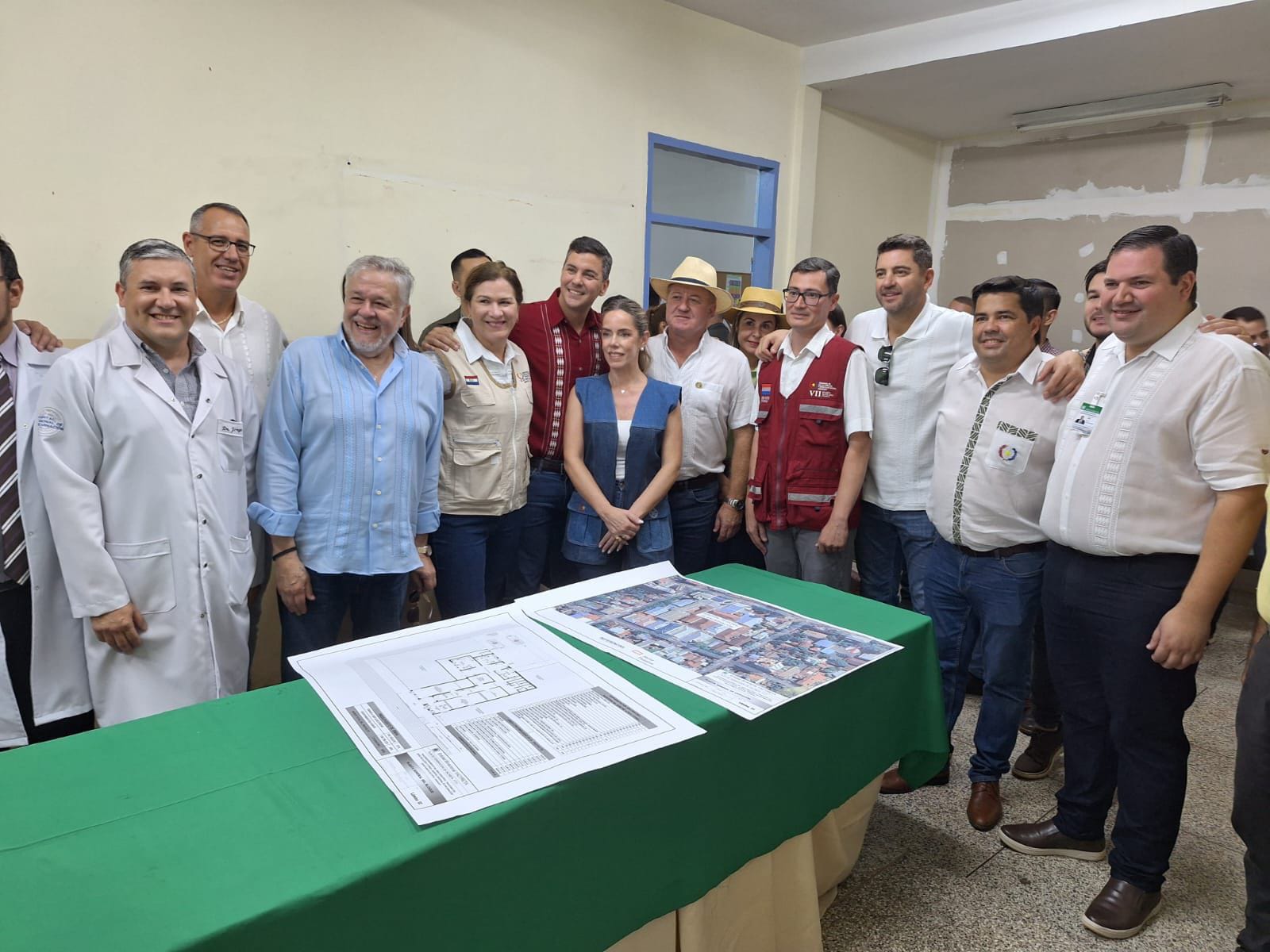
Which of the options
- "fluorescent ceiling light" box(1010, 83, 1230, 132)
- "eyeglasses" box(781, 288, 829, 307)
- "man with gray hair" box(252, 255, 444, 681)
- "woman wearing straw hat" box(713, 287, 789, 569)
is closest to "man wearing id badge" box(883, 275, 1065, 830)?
"eyeglasses" box(781, 288, 829, 307)

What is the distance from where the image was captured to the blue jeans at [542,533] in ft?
9.21

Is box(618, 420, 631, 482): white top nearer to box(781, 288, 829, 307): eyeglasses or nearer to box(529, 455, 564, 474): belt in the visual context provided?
box(529, 455, 564, 474): belt

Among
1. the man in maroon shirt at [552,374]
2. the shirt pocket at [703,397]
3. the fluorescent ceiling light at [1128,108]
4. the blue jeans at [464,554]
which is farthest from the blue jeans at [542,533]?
the fluorescent ceiling light at [1128,108]

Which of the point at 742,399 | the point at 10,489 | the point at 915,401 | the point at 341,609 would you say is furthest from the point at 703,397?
the point at 10,489

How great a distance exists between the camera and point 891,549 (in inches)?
109

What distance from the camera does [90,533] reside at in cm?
182

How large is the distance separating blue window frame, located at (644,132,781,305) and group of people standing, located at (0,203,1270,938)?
1.61 metres

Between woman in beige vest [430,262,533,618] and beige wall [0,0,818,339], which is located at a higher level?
beige wall [0,0,818,339]

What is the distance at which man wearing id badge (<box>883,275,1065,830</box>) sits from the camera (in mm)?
2160

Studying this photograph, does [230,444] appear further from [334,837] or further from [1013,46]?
[1013,46]

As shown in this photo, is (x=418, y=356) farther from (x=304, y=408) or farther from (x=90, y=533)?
(x=90, y=533)

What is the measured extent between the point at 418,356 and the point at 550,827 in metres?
1.60

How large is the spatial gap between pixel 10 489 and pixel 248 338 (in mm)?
859

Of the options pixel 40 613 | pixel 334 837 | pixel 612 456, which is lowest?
pixel 40 613
